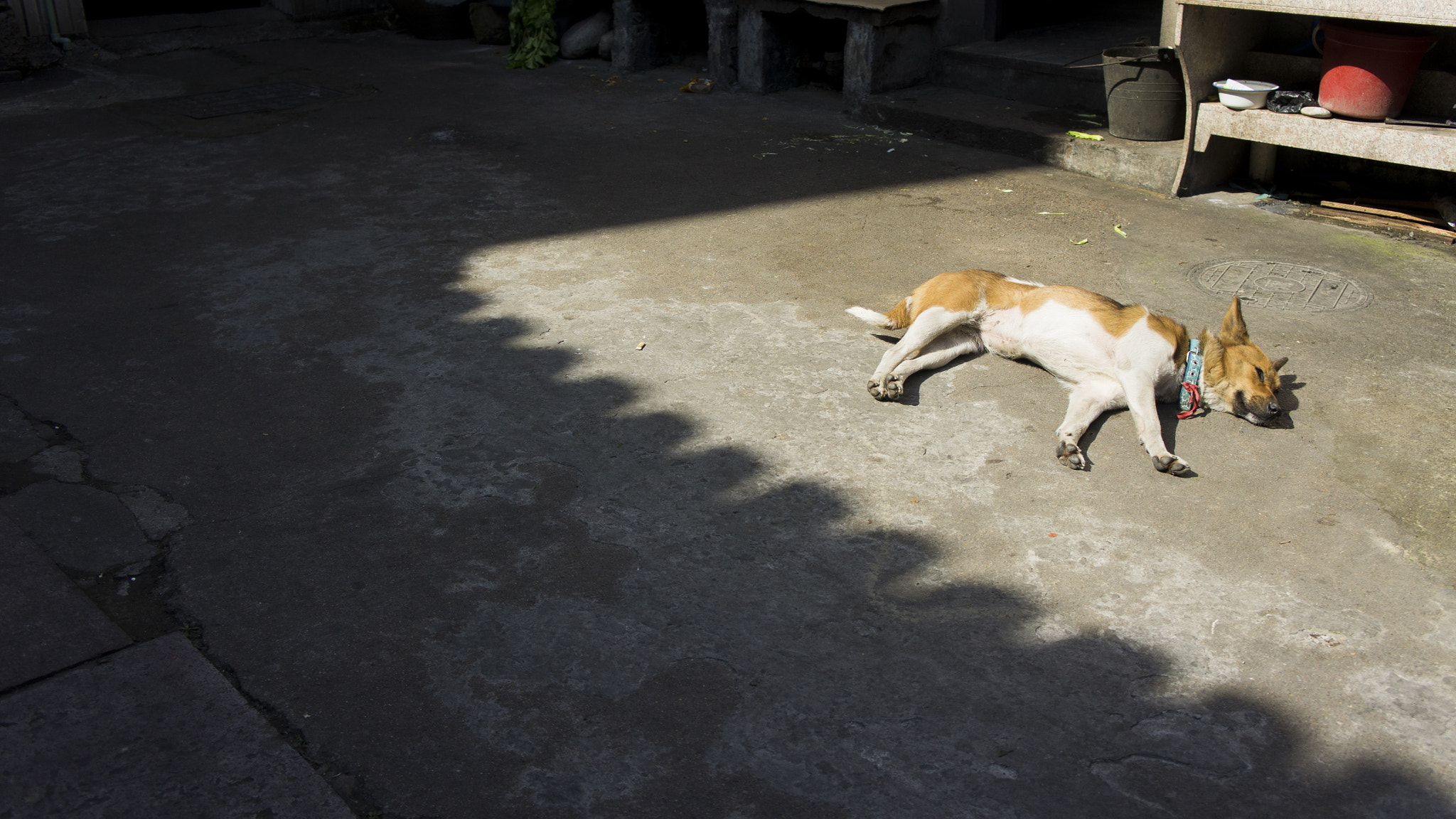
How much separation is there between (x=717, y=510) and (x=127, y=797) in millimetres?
1852

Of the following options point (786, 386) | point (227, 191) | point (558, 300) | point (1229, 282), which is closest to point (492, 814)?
point (786, 386)

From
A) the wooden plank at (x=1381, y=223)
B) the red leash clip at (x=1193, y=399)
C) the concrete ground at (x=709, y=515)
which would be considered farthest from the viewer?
the wooden plank at (x=1381, y=223)

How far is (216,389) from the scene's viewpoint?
4.24 m

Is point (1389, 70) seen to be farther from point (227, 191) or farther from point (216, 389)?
point (227, 191)

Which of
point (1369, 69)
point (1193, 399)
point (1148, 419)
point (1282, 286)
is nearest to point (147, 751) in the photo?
point (1148, 419)

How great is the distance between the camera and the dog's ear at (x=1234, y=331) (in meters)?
4.13

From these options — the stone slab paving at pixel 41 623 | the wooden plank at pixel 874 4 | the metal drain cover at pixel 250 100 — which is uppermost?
the wooden plank at pixel 874 4

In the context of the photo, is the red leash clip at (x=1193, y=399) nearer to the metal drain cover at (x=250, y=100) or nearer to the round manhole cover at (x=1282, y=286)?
the round manhole cover at (x=1282, y=286)

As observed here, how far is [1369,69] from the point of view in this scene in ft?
19.1

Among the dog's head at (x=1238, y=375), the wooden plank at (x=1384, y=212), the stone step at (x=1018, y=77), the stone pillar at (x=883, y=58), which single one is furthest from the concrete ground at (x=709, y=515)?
the stone pillar at (x=883, y=58)

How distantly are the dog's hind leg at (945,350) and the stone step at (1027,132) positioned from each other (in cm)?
302

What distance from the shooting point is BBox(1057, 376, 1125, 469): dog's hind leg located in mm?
3787

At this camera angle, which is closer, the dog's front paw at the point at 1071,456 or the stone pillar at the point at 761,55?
the dog's front paw at the point at 1071,456

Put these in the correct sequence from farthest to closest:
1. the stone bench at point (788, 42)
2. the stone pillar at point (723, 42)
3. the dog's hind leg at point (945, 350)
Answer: the stone pillar at point (723, 42) → the stone bench at point (788, 42) → the dog's hind leg at point (945, 350)
